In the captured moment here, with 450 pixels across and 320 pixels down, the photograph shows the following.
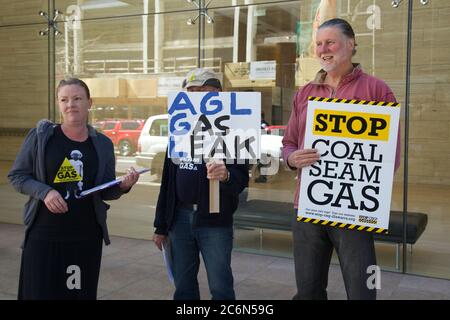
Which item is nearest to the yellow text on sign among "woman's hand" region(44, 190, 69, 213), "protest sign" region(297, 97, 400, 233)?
"protest sign" region(297, 97, 400, 233)

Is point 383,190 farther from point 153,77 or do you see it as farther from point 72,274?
point 153,77

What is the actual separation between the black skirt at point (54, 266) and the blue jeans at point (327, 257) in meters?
1.24

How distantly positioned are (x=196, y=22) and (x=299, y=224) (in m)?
5.07

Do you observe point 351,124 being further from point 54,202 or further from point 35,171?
point 35,171

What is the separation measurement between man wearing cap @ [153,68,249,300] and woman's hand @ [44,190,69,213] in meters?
0.71

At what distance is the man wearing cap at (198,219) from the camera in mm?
3111

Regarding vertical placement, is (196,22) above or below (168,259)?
above

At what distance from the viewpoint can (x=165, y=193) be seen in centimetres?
337

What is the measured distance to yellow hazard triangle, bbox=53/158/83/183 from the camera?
2924 mm

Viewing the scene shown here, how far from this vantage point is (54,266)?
2.95 m

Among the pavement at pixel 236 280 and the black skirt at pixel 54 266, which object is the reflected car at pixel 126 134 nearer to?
the pavement at pixel 236 280

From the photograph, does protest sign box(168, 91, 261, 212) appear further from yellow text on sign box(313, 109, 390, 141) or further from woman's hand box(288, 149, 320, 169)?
yellow text on sign box(313, 109, 390, 141)
